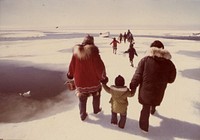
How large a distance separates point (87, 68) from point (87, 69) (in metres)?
0.02

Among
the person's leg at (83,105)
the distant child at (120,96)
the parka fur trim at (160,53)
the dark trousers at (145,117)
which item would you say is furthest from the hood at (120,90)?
the parka fur trim at (160,53)

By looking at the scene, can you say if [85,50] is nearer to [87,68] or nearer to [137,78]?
[87,68]

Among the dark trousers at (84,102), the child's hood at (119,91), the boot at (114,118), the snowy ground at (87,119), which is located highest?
the child's hood at (119,91)

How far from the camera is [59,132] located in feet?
13.1

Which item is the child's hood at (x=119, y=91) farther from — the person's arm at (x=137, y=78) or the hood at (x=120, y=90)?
the person's arm at (x=137, y=78)

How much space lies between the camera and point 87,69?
414 cm

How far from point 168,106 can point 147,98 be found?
1495mm

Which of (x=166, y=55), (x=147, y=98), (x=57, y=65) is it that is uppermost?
(x=166, y=55)

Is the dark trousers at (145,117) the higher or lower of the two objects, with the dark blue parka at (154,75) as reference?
lower

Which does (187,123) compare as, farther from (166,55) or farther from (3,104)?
(3,104)

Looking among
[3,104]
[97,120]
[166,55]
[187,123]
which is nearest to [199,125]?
[187,123]

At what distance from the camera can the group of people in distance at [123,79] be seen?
374 cm

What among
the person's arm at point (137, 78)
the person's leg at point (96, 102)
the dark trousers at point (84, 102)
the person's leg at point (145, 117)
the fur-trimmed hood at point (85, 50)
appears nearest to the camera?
the person's arm at point (137, 78)

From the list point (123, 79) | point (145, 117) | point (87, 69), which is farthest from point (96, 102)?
point (145, 117)
